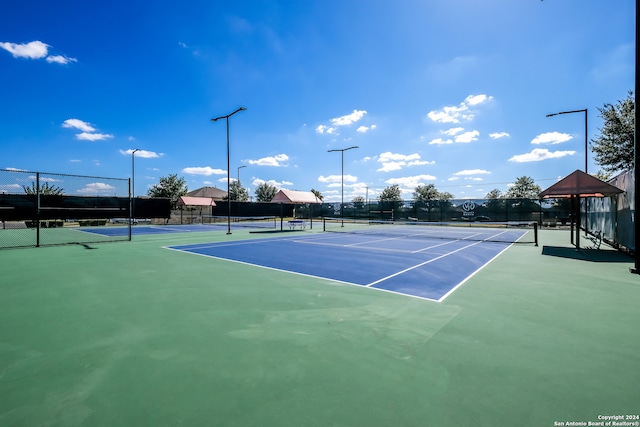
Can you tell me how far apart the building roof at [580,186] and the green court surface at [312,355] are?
7805 mm

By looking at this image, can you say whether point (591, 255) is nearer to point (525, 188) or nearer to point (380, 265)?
point (380, 265)

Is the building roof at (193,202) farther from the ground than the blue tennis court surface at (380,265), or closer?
farther from the ground

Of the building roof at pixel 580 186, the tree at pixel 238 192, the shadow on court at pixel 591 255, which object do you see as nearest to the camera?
the shadow on court at pixel 591 255

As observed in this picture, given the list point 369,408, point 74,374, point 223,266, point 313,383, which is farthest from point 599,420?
point 223,266

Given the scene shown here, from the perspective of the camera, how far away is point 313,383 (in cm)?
297

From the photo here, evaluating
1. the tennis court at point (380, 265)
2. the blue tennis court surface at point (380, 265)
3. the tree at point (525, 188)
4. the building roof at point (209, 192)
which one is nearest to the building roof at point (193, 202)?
the building roof at point (209, 192)

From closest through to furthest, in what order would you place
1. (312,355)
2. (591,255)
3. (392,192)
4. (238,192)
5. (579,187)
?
(312,355) < (591,255) < (579,187) < (238,192) < (392,192)

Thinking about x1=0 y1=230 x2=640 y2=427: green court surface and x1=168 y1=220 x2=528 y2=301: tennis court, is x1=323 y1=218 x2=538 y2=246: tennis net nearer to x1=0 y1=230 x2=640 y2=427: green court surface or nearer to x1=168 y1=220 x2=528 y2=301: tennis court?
x1=168 y1=220 x2=528 y2=301: tennis court

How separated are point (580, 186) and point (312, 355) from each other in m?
15.3

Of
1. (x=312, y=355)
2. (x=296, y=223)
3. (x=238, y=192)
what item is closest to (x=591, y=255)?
(x=312, y=355)

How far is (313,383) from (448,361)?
5.22 ft

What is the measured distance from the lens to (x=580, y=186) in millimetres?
13141

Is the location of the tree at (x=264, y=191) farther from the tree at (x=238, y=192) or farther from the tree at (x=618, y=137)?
the tree at (x=618, y=137)

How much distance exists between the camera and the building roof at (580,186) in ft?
41.4
